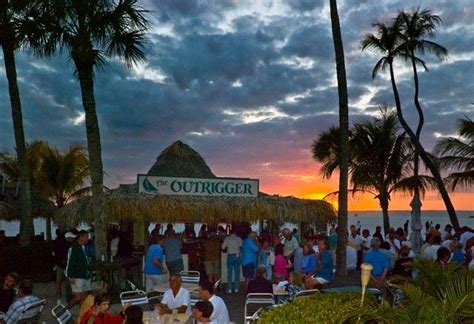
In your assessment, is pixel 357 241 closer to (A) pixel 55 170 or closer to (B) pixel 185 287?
(B) pixel 185 287

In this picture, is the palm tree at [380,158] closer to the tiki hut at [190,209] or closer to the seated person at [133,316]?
the tiki hut at [190,209]

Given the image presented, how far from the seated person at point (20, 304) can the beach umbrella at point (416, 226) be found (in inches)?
539

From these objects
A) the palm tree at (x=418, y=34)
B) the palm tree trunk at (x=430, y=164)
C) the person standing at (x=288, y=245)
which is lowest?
the person standing at (x=288, y=245)

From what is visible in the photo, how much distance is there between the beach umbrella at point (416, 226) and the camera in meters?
20.0

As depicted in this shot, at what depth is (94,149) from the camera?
1562cm

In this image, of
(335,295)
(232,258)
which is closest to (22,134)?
(232,258)

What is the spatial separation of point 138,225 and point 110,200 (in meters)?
2.29

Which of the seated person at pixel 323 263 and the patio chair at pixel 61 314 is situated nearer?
the patio chair at pixel 61 314

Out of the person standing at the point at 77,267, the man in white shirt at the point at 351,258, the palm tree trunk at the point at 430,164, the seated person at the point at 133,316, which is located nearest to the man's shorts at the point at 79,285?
the person standing at the point at 77,267

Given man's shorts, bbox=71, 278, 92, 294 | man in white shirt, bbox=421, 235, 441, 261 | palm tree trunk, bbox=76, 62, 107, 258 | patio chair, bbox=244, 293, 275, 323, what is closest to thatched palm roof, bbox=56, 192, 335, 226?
palm tree trunk, bbox=76, 62, 107, 258

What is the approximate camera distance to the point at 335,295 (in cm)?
725

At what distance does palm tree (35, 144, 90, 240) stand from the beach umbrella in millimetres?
24431

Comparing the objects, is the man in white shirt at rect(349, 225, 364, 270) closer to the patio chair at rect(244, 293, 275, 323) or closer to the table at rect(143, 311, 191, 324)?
the patio chair at rect(244, 293, 275, 323)

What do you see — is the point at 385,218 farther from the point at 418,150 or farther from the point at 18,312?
the point at 18,312
